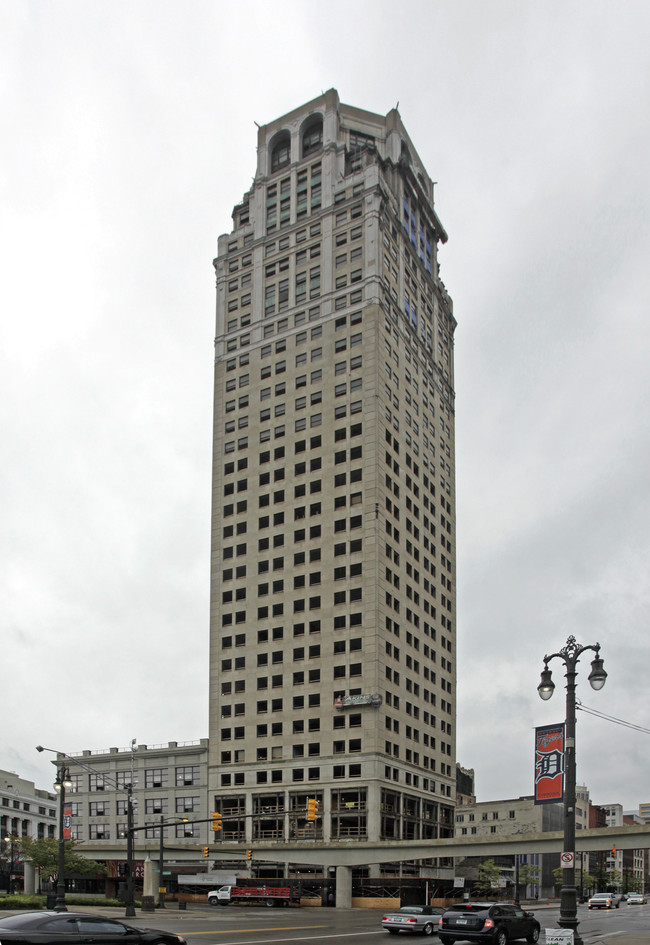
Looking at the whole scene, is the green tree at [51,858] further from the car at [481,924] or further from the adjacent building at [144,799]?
the car at [481,924]

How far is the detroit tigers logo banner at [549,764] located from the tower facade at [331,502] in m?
60.3

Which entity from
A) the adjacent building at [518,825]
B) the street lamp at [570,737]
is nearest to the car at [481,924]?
the street lamp at [570,737]

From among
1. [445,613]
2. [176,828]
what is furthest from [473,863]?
[176,828]

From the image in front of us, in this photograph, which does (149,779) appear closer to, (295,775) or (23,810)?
(295,775)

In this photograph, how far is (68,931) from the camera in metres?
19.5

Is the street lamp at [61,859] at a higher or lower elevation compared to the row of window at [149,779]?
higher

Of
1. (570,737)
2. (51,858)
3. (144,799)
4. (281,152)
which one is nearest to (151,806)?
(144,799)

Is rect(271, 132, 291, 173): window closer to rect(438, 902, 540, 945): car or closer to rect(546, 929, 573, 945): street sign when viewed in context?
rect(438, 902, 540, 945): car

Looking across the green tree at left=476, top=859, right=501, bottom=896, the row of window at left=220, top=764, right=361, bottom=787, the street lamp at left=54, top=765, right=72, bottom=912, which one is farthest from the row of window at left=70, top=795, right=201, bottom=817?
the street lamp at left=54, top=765, right=72, bottom=912

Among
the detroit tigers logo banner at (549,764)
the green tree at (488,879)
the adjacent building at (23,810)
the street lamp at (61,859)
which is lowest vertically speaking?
the adjacent building at (23,810)

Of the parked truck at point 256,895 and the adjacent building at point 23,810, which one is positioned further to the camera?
the adjacent building at point 23,810

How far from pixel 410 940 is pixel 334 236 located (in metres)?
96.7

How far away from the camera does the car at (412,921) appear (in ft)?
119

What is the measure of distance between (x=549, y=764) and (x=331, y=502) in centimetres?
7309
